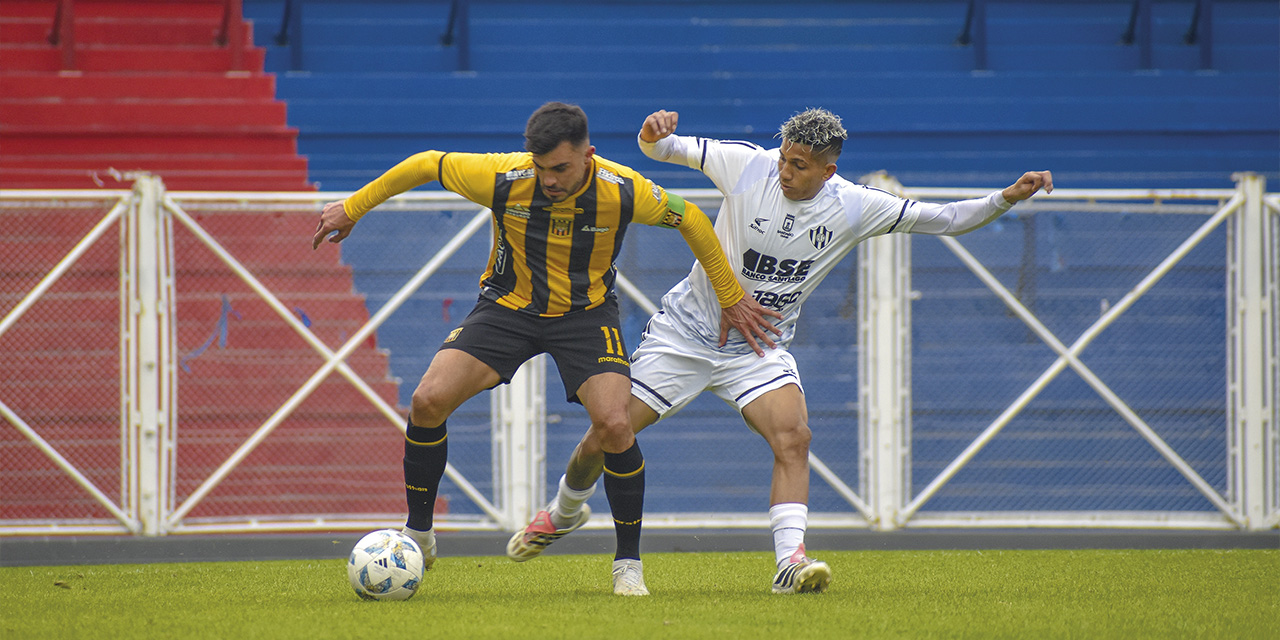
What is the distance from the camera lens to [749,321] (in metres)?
4.77

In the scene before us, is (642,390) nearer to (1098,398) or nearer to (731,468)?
(731,468)

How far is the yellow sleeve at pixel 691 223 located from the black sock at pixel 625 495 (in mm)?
752

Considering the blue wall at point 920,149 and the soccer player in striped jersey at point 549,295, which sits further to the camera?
the blue wall at point 920,149

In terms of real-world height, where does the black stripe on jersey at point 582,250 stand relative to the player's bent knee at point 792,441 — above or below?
above

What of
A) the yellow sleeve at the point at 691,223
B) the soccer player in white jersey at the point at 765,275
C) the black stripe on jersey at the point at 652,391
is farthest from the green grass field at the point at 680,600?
the yellow sleeve at the point at 691,223

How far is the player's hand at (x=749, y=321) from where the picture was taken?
476 centimetres

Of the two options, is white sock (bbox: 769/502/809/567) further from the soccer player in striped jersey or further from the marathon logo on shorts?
the marathon logo on shorts

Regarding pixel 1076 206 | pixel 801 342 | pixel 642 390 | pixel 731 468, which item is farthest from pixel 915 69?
pixel 642 390

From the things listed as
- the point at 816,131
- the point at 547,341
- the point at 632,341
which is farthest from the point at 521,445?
the point at 816,131

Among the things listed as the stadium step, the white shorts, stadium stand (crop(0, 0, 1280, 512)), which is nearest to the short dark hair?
the white shorts

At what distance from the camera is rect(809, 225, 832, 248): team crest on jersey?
4.84m

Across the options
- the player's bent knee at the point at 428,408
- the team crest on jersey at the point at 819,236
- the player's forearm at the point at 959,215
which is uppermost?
the player's forearm at the point at 959,215

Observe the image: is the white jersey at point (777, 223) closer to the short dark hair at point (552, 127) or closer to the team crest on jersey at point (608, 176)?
the team crest on jersey at point (608, 176)

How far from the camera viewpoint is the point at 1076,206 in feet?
23.9
